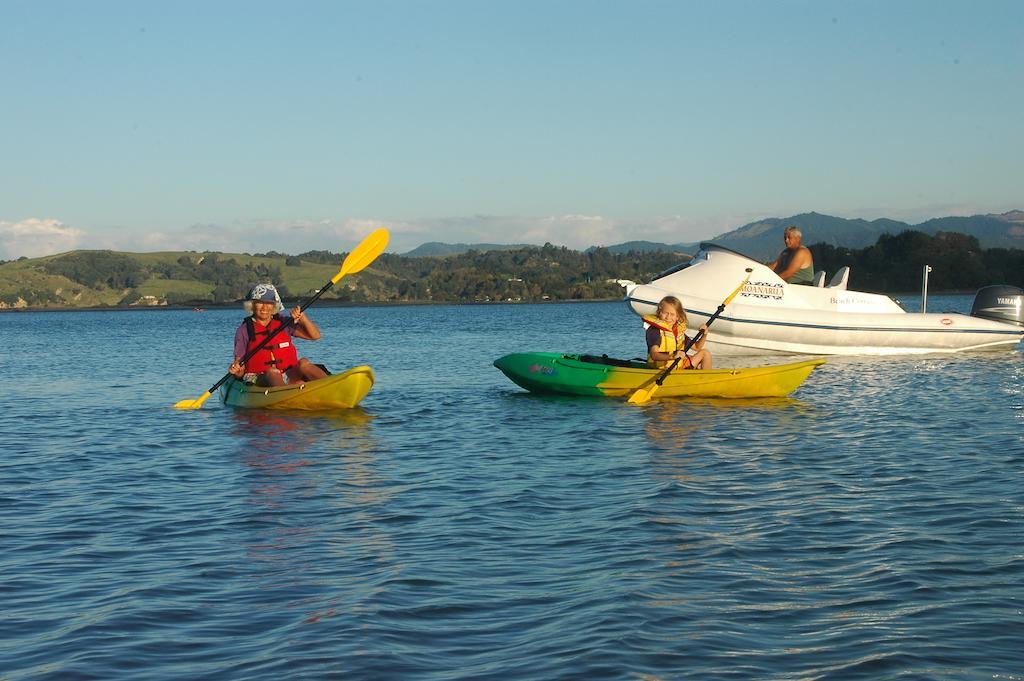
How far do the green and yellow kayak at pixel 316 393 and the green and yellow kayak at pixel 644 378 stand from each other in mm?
3376

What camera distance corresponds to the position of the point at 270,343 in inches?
681

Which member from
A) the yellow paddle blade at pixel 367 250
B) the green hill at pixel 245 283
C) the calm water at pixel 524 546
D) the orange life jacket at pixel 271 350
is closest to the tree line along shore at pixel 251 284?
the green hill at pixel 245 283

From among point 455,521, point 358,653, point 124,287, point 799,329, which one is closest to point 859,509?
point 455,521

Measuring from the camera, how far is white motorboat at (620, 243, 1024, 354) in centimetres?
2647

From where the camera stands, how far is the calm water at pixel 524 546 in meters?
6.07

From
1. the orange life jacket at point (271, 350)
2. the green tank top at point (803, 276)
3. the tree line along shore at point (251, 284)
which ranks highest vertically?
Result: the tree line along shore at point (251, 284)

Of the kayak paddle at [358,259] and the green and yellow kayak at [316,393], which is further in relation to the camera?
the kayak paddle at [358,259]

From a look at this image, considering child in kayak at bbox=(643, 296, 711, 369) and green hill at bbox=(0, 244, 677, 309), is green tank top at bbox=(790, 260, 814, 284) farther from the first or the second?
green hill at bbox=(0, 244, 677, 309)

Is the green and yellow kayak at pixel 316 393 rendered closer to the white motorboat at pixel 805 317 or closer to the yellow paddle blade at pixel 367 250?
the yellow paddle blade at pixel 367 250

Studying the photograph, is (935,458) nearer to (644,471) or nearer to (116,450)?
(644,471)

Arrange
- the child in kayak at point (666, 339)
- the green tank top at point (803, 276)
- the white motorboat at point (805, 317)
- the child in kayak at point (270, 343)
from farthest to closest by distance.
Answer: the green tank top at point (803, 276) → the white motorboat at point (805, 317) → the child in kayak at point (666, 339) → the child in kayak at point (270, 343)

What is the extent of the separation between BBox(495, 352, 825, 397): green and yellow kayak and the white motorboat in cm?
792

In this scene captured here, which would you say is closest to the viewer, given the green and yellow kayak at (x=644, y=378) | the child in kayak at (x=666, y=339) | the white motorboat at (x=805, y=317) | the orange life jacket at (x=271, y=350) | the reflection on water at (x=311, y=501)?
the reflection on water at (x=311, y=501)

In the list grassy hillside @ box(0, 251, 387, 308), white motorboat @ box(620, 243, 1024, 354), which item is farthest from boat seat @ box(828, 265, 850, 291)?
grassy hillside @ box(0, 251, 387, 308)
